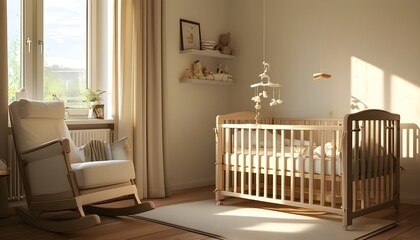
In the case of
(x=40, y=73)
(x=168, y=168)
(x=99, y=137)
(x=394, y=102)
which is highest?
(x=40, y=73)

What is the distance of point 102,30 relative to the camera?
Result: 428 centimetres

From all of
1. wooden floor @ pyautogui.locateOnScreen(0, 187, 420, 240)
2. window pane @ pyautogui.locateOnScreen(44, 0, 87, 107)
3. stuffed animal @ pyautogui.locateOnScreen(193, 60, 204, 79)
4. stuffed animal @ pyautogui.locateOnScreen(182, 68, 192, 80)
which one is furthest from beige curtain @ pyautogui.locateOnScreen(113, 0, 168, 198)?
wooden floor @ pyautogui.locateOnScreen(0, 187, 420, 240)

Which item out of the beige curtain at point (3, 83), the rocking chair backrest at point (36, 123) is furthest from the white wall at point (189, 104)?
the beige curtain at point (3, 83)

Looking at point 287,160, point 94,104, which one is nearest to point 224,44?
point 94,104

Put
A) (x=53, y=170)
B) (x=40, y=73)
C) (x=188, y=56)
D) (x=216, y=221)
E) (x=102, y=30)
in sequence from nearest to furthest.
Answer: (x=53, y=170)
(x=216, y=221)
(x=40, y=73)
(x=102, y=30)
(x=188, y=56)

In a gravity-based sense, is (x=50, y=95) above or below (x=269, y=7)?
below

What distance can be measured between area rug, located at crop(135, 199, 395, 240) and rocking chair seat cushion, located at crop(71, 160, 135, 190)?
424mm

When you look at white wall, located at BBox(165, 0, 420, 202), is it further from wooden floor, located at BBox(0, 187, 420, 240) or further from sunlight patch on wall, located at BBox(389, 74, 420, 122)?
wooden floor, located at BBox(0, 187, 420, 240)

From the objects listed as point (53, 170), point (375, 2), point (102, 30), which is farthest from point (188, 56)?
point (53, 170)

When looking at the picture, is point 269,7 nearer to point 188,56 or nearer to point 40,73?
point 188,56

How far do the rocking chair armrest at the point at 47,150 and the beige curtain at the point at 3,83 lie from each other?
0.35m

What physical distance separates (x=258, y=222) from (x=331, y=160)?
0.67 metres

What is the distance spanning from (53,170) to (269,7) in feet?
9.53

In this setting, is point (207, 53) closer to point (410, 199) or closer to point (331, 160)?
point (331, 160)
